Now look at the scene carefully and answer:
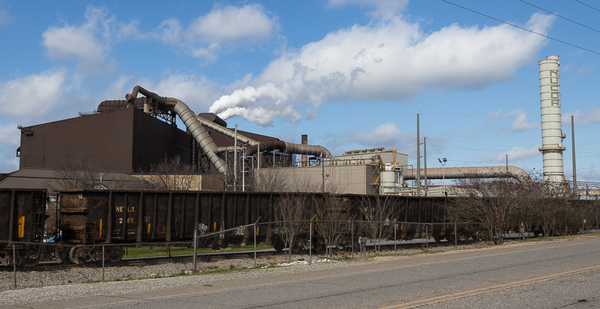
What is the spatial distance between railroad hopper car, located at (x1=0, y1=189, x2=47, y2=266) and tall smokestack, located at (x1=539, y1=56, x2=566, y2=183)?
54.5 metres

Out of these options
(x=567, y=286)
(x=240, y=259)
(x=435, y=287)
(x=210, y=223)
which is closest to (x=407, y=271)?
(x=435, y=287)

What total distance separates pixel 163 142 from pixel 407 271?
59817 mm

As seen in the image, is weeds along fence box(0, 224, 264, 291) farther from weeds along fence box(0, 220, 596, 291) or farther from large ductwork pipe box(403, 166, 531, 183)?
large ductwork pipe box(403, 166, 531, 183)

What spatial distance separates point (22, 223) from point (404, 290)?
1441cm

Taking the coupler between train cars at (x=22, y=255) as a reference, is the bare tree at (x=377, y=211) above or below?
above

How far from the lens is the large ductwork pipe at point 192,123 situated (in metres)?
61.1

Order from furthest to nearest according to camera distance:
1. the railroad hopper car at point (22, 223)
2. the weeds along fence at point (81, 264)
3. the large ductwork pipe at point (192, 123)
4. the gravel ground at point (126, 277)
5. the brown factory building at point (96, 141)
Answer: the brown factory building at point (96, 141) → the large ductwork pipe at point (192, 123) → the railroad hopper car at point (22, 223) → the weeds along fence at point (81, 264) → the gravel ground at point (126, 277)

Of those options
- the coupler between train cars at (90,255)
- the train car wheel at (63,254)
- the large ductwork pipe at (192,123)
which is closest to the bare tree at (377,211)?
the coupler between train cars at (90,255)

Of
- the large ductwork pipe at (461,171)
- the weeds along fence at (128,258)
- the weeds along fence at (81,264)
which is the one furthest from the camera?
the large ductwork pipe at (461,171)

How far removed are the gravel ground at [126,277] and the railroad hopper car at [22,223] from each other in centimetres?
116

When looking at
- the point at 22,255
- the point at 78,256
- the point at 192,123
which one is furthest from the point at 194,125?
the point at 22,255

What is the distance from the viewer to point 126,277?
1584 centimetres

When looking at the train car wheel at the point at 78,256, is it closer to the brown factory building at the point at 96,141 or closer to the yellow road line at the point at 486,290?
the yellow road line at the point at 486,290

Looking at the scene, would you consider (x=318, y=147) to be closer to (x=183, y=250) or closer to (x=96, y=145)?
(x=96, y=145)
